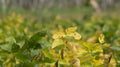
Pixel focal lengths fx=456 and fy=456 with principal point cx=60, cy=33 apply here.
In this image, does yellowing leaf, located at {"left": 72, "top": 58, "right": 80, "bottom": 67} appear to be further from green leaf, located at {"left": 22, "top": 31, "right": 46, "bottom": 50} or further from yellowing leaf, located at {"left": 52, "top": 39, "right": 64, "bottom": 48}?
green leaf, located at {"left": 22, "top": 31, "right": 46, "bottom": 50}

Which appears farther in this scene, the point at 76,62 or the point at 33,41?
the point at 33,41

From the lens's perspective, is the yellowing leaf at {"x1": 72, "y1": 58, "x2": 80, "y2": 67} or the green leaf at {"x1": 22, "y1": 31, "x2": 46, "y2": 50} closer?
the yellowing leaf at {"x1": 72, "y1": 58, "x2": 80, "y2": 67}

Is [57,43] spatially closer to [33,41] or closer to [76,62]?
[76,62]

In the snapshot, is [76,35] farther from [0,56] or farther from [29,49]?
[0,56]

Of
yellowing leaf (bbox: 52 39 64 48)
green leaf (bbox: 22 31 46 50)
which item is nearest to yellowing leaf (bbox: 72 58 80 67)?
yellowing leaf (bbox: 52 39 64 48)

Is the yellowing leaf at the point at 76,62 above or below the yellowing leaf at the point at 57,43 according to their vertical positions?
below

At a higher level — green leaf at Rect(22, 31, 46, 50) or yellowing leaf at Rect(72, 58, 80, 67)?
green leaf at Rect(22, 31, 46, 50)

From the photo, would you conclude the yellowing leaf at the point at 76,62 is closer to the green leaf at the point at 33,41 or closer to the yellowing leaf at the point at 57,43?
the yellowing leaf at the point at 57,43

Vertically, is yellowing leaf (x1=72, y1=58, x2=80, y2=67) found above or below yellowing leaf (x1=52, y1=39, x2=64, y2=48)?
below

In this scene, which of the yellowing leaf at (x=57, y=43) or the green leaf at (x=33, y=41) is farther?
the green leaf at (x=33, y=41)

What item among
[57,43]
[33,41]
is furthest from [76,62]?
[33,41]

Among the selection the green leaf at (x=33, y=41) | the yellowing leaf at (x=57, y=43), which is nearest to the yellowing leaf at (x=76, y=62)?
the yellowing leaf at (x=57, y=43)

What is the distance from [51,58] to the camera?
6.23ft

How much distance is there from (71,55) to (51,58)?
8cm
